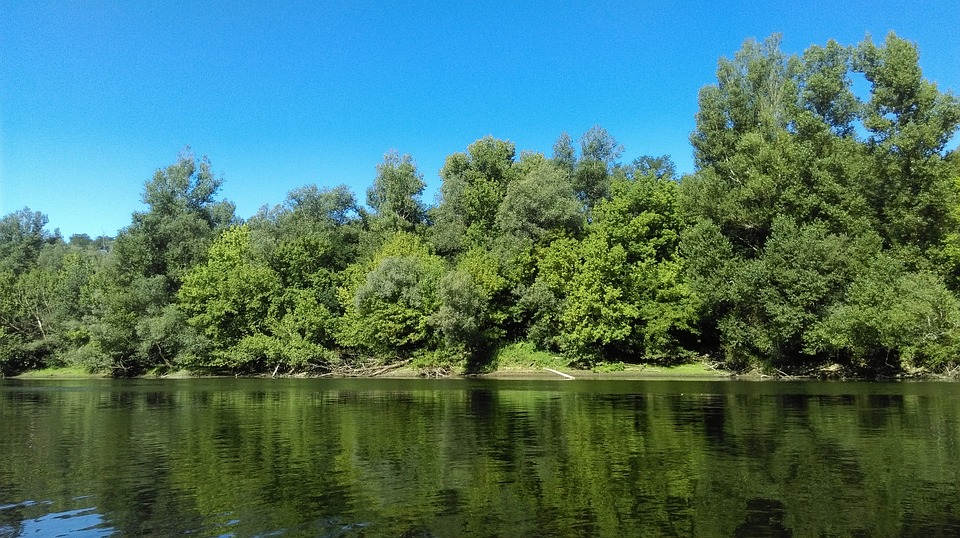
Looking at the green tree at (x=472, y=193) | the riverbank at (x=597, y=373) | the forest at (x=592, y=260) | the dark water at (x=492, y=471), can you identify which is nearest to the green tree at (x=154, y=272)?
the forest at (x=592, y=260)

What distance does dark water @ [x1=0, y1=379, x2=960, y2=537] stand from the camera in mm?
11656

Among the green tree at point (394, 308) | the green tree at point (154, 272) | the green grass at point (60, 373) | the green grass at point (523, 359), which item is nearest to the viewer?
the green grass at point (523, 359)

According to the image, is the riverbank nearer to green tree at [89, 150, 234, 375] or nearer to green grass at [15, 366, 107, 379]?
green tree at [89, 150, 234, 375]

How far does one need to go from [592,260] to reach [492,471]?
4896cm

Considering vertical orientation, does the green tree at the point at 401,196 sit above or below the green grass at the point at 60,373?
above

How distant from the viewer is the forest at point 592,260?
171 feet

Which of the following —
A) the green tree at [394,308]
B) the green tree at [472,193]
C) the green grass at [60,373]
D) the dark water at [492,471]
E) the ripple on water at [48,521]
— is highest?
the green tree at [472,193]

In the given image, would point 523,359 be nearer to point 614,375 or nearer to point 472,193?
point 614,375

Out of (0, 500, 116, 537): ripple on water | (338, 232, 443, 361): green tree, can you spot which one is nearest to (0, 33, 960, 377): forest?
(338, 232, 443, 361): green tree

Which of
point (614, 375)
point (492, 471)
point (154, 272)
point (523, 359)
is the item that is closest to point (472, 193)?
point (523, 359)

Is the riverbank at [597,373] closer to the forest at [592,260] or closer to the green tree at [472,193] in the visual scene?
the forest at [592,260]

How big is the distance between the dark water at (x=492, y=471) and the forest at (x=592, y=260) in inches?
957

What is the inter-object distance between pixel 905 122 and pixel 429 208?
52.7m

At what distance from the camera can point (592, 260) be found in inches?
2499
